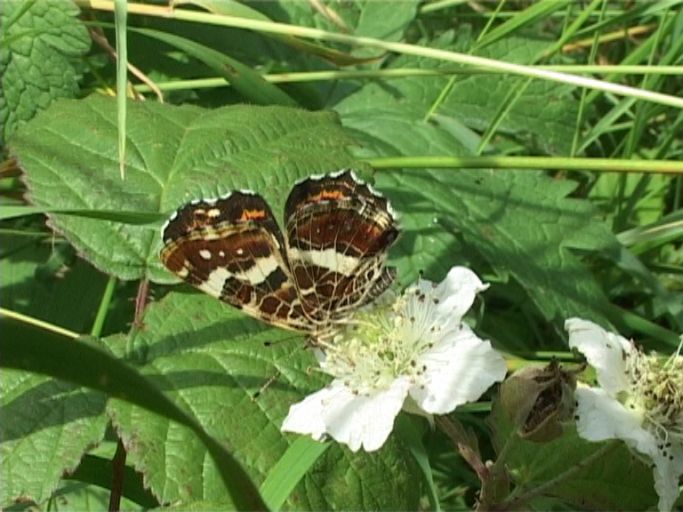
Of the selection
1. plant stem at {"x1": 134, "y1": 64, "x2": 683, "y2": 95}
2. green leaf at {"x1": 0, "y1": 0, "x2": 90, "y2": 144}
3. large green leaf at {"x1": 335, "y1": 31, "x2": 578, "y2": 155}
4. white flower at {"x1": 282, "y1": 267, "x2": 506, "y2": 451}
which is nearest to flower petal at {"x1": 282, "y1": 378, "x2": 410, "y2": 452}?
white flower at {"x1": 282, "y1": 267, "x2": 506, "y2": 451}

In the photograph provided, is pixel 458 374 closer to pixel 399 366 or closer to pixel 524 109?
pixel 399 366

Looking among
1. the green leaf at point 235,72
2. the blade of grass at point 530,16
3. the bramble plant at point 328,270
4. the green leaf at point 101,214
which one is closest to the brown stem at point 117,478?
the bramble plant at point 328,270

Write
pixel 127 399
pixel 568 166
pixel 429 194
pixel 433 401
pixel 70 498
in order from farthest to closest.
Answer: pixel 429 194
pixel 568 166
pixel 70 498
pixel 433 401
pixel 127 399

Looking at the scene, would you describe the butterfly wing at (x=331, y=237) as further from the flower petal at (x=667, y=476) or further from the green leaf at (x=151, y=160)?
→ the flower petal at (x=667, y=476)

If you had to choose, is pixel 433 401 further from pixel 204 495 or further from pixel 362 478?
pixel 204 495

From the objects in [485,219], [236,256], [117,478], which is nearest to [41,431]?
[117,478]

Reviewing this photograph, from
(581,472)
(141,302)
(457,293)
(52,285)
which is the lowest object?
(52,285)

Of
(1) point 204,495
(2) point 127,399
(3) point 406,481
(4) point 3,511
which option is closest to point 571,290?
(3) point 406,481
